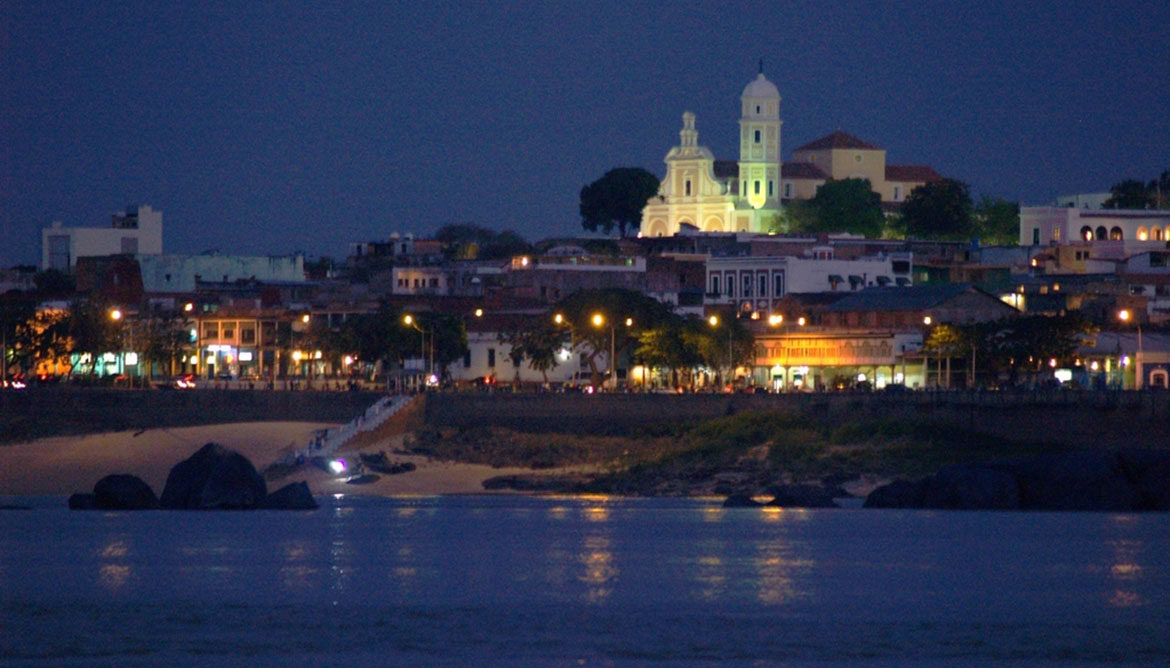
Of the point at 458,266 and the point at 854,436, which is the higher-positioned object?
the point at 458,266

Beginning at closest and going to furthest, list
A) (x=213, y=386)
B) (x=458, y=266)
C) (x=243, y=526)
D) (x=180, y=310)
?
(x=243, y=526) < (x=213, y=386) < (x=180, y=310) < (x=458, y=266)

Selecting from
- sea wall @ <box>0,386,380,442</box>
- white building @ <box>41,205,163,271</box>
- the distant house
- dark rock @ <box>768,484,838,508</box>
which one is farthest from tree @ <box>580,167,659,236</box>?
dark rock @ <box>768,484,838,508</box>

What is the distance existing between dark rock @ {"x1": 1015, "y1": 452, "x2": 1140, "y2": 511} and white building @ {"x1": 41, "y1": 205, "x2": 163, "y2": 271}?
103 metres

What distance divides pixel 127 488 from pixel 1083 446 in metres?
34.6

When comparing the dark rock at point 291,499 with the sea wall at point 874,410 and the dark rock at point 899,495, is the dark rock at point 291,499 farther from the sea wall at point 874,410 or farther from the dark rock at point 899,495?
the dark rock at point 899,495

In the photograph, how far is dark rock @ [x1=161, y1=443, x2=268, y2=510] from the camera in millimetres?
63344

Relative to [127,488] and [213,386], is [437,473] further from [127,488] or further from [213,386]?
[213,386]

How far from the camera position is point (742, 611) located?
139ft

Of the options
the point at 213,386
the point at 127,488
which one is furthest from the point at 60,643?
the point at 213,386

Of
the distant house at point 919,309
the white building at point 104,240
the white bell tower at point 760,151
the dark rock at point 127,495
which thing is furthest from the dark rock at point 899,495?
the white bell tower at point 760,151

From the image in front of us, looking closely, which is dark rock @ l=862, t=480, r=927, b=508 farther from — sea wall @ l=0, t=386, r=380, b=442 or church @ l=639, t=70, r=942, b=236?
church @ l=639, t=70, r=942, b=236

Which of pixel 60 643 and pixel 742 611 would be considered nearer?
pixel 60 643

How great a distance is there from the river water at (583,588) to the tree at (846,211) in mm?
110328

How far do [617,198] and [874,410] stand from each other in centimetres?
10593
